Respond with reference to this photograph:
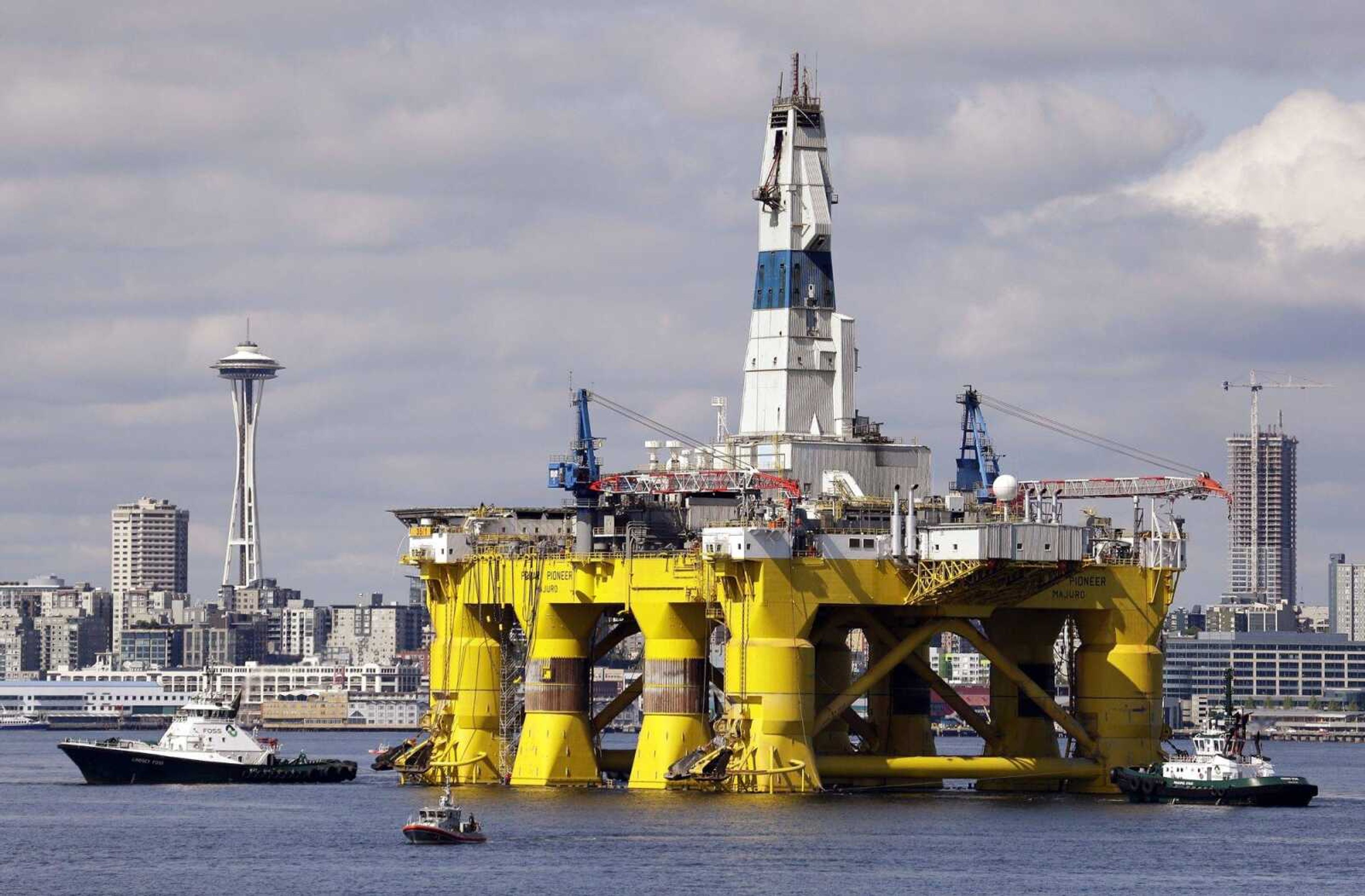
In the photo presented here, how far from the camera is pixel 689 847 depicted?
8006 centimetres

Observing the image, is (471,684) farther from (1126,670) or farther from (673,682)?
(1126,670)

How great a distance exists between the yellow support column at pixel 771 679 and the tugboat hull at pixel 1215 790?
34.2ft

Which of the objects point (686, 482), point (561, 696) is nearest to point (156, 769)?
point (561, 696)

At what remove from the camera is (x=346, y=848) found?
83.5 meters

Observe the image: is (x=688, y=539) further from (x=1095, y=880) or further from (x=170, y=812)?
(x=1095, y=880)

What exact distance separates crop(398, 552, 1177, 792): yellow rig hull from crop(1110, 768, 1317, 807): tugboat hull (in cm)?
135

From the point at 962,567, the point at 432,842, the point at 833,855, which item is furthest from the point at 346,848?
the point at 962,567

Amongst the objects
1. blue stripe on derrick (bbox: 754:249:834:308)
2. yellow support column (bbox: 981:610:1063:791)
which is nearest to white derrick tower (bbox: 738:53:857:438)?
blue stripe on derrick (bbox: 754:249:834:308)

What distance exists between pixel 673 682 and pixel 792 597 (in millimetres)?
5408

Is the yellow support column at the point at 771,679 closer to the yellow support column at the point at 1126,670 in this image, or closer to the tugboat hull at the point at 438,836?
the yellow support column at the point at 1126,670

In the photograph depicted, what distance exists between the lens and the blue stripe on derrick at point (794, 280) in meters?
99.6

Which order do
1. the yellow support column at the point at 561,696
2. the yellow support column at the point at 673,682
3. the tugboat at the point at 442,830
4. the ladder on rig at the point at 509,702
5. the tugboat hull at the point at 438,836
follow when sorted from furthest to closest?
the ladder on rig at the point at 509,702, the yellow support column at the point at 561,696, the yellow support column at the point at 673,682, the tugboat at the point at 442,830, the tugboat hull at the point at 438,836

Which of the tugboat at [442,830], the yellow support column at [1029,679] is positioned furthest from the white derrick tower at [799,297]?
the tugboat at [442,830]

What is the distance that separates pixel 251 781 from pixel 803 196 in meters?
29.6
